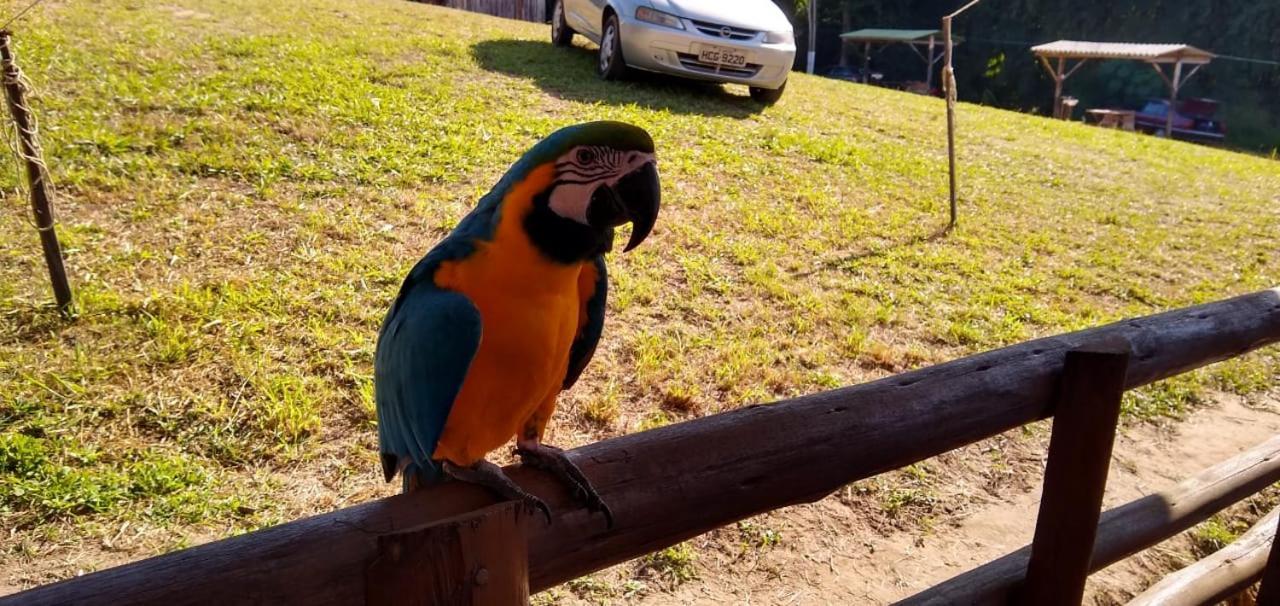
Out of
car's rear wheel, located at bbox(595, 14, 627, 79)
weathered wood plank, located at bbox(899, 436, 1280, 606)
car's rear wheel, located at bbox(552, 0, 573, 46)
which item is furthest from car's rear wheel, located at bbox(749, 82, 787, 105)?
weathered wood plank, located at bbox(899, 436, 1280, 606)

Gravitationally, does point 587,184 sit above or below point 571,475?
above

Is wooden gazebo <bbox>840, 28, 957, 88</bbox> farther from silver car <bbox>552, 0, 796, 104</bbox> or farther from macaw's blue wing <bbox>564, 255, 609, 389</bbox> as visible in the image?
macaw's blue wing <bbox>564, 255, 609, 389</bbox>

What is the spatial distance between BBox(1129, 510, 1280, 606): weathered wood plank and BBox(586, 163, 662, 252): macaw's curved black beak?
1897 millimetres

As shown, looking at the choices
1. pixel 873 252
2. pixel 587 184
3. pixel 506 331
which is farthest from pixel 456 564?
pixel 873 252

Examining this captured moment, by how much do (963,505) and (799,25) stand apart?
2548cm

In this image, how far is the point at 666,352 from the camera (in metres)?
3.68

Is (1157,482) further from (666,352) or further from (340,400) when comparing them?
(340,400)

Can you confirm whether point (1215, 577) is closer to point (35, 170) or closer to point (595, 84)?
point (35, 170)

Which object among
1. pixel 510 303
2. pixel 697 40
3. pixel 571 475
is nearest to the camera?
pixel 571 475

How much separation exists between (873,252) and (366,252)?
10.2 ft

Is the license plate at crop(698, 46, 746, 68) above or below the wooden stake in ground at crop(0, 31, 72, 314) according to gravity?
above

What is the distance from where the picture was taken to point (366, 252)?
4.02 meters

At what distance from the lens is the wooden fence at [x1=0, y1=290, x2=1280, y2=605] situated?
3.00ft

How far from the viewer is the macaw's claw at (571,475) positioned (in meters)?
1.20
